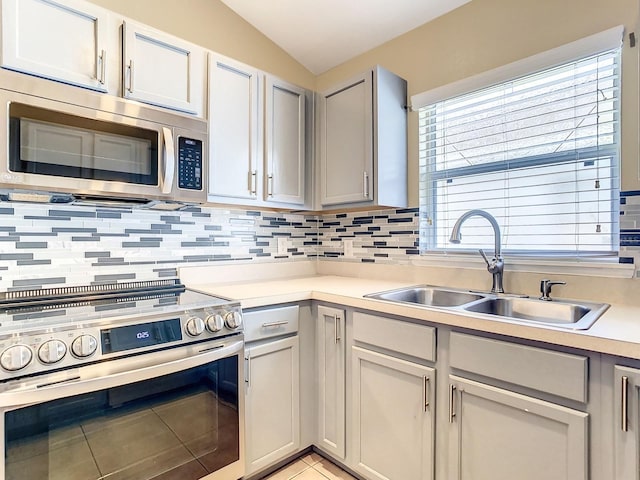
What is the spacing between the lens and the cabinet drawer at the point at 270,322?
1.59m

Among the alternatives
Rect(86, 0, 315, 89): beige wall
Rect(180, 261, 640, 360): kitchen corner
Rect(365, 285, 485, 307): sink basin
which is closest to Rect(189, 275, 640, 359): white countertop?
Rect(180, 261, 640, 360): kitchen corner

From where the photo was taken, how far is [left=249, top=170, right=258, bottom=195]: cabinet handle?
6.49 feet

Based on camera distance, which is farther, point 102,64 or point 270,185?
point 270,185

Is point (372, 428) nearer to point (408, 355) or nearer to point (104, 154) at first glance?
point (408, 355)

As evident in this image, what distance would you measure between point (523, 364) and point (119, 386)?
130cm

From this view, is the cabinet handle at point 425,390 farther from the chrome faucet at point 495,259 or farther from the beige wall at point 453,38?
the beige wall at point 453,38

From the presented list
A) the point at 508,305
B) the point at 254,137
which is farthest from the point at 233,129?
the point at 508,305

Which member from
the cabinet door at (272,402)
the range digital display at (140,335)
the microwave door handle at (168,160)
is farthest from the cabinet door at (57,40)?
the cabinet door at (272,402)

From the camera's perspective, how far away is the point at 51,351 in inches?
42.0

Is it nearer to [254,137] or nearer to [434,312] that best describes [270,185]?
[254,137]

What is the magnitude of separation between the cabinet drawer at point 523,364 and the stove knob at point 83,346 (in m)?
1.21

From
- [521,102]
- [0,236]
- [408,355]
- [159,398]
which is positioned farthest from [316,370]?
[521,102]

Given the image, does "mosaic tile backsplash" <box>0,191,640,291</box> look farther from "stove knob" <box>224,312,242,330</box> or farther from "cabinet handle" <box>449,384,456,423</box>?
"cabinet handle" <box>449,384,456,423</box>

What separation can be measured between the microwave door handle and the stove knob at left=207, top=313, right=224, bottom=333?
581mm
